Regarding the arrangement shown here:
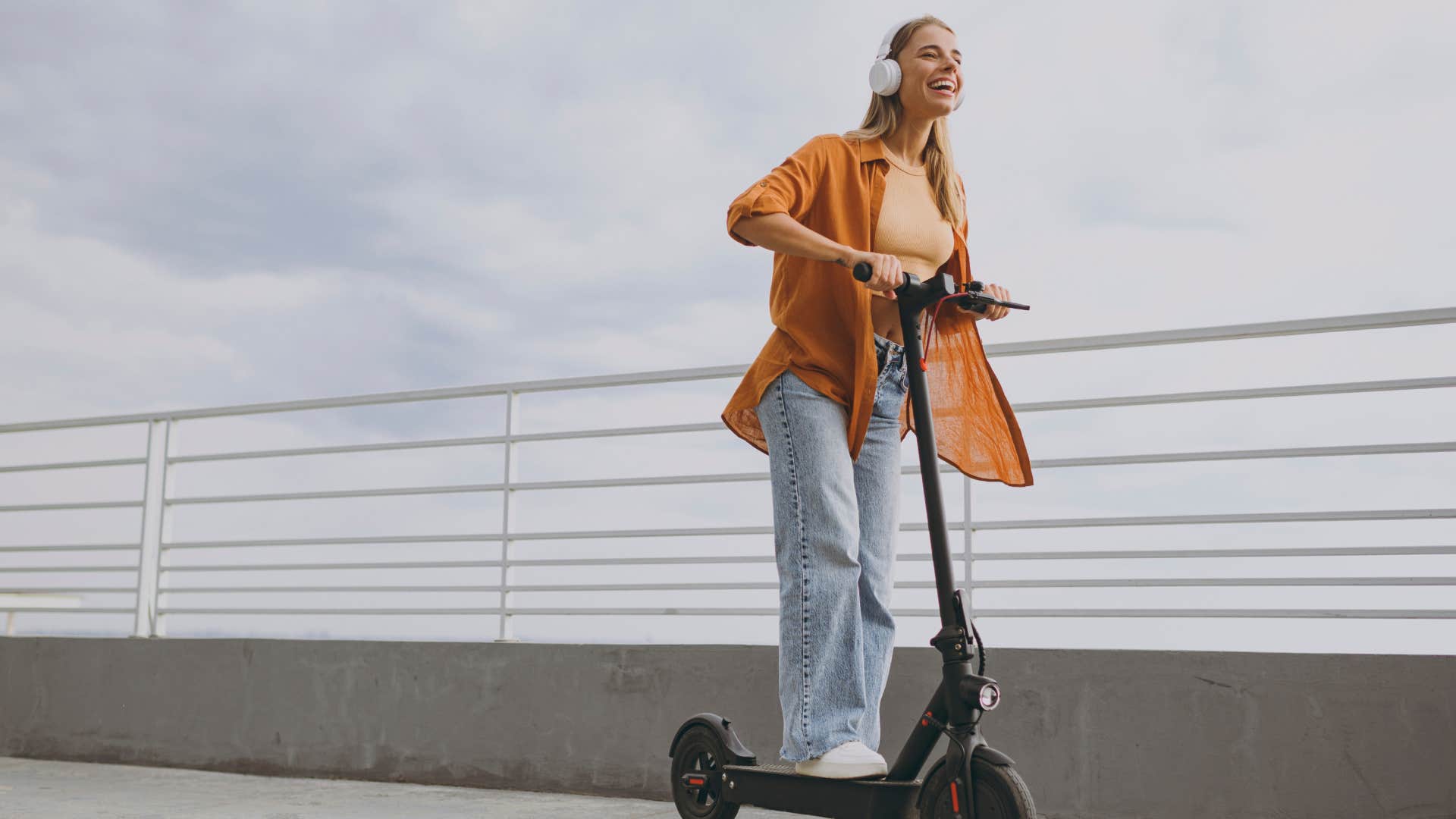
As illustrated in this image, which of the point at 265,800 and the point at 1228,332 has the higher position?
the point at 1228,332

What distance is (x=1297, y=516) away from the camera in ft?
10.5

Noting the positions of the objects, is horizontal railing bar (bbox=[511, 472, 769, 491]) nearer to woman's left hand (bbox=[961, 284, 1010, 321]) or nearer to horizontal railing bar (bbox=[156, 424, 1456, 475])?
horizontal railing bar (bbox=[156, 424, 1456, 475])

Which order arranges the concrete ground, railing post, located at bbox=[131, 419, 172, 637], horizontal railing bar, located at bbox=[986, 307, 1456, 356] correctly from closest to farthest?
1. horizontal railing bar, located at bbox=[986, 307, 1456, 356]
2. the concrete ground
3. railing post, located at bbox=[131, 419, 172, 637]

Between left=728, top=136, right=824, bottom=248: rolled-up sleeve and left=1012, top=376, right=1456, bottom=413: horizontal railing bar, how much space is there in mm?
1378

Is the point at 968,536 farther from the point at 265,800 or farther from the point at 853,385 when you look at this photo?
the point at 265,800

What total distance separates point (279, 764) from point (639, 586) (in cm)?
168

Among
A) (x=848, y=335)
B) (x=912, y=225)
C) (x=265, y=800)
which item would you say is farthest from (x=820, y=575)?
(x=265, y=800)

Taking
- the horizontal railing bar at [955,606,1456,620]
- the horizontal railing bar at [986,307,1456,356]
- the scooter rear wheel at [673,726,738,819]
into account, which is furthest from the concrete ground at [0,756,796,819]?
the horizontal railing bar at [986,307,1456,356]

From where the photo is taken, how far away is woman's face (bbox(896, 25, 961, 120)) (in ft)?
8.07

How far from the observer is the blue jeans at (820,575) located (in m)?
2.36

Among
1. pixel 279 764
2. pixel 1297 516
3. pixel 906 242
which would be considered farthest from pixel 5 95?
pixel 1297 516

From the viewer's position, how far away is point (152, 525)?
17.0 feet

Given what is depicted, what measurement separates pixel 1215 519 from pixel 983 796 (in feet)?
5.22

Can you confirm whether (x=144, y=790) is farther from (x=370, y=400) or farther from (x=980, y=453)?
(x=980, y=453)
